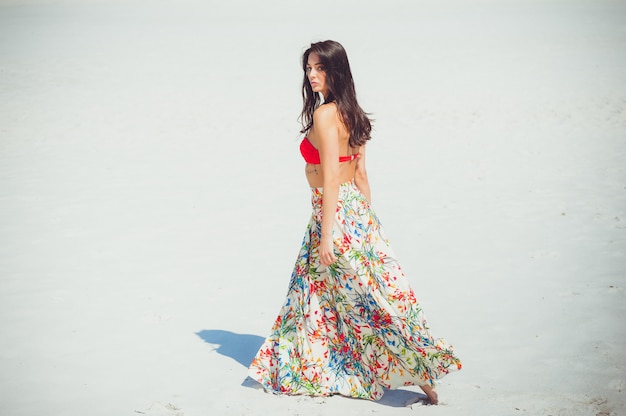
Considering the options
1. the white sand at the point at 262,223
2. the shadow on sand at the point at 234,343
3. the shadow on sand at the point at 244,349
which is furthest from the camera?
the shadow on sand at the point at 234,343

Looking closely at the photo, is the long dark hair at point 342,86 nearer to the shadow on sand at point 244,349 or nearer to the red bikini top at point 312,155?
the red bikini top at point 312,155

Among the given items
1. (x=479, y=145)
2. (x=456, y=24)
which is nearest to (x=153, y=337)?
(x=479, y=145)

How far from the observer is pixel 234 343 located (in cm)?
477

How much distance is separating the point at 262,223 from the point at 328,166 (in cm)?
412

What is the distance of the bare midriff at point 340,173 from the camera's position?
12.4ft

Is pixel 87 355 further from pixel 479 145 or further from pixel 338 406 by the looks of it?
pixel 479 145

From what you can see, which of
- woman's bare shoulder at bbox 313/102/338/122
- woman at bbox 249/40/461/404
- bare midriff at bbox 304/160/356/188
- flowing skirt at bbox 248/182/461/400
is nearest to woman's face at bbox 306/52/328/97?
woman at bbox 249/40/461/404

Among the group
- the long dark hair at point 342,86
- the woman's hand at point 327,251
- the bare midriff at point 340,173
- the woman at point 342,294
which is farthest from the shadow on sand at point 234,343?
the long dark hair at point 342,86

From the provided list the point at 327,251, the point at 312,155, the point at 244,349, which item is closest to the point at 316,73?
the point at 312,155

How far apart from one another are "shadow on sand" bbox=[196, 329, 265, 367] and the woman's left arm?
1180mm

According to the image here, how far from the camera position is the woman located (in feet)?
11.9

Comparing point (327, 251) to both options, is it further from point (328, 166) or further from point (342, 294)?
point (328, 166)

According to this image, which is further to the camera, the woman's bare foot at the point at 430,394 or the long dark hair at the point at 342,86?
the woman's bare foot at the point at 430,394

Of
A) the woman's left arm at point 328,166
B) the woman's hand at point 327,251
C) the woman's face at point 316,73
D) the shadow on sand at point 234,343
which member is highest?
the woman's face at point 316,73
